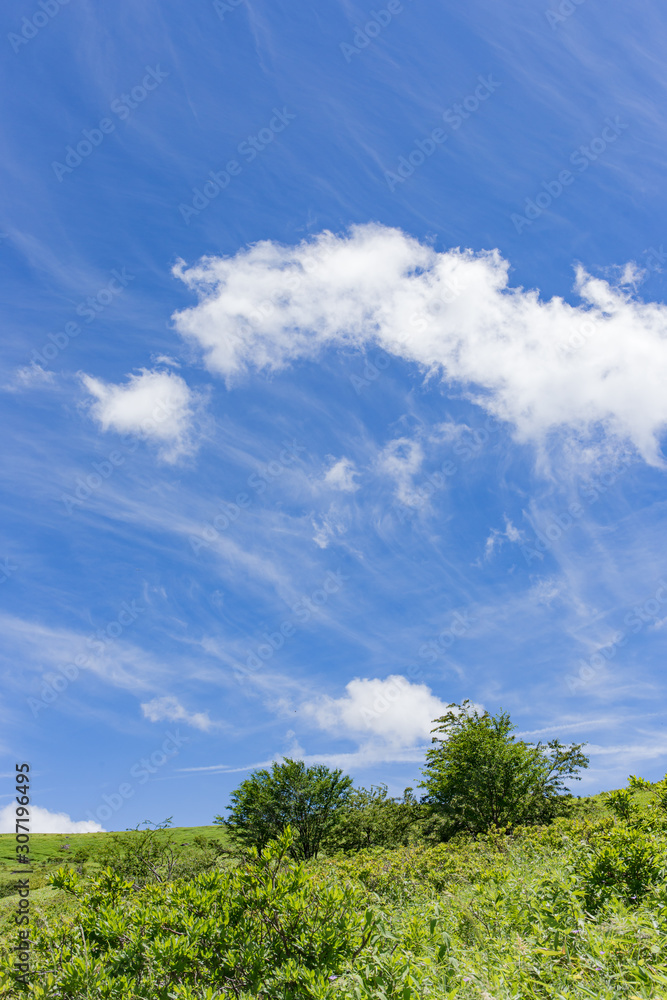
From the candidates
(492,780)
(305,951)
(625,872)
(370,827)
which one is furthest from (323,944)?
(370,827)

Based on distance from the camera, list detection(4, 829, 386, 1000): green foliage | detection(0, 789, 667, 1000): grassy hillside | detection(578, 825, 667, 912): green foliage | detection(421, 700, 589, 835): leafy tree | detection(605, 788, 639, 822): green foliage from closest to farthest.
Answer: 1. detection(0, 789, 667, 1000): grassy hillside
2. detection(4, 829, 386, 1000): green foliage
3. detection(578, 825, 667, 912): green foliage
4. detection(605, 788, 639, 822): green foliage
5. detection(421, 700, 589, 835): leafy tree

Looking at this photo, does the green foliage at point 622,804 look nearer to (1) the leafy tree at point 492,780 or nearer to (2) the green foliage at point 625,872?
(2) the green foliage at point 625,872

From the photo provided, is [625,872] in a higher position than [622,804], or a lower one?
lower

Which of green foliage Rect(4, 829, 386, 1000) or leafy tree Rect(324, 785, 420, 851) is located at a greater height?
green foliage Rect(4, 829, 386, 1000)

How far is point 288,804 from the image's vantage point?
3328 centimetres

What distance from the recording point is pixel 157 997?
3471 millimetres

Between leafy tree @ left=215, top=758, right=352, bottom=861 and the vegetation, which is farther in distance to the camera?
leafy tree @ left=215, top=758, right=352, bottom=861

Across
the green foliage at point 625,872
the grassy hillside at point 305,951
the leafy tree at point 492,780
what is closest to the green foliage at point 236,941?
the grassy hillside at point 305,951

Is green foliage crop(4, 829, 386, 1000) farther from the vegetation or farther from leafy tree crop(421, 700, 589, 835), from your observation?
leafy tree crop(421, 700, 589, 835)

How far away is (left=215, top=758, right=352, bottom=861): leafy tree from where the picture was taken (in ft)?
109

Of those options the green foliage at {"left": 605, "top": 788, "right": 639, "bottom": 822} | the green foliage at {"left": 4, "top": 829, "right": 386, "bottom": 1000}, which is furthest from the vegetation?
the green foliage at {"left": 605, "top": 788, "right": 639, "bottom": 822}

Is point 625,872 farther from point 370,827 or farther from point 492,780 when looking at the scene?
point 370,827

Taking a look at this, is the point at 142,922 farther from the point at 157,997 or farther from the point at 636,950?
the point at 636,950

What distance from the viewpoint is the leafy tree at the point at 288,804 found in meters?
33.1
